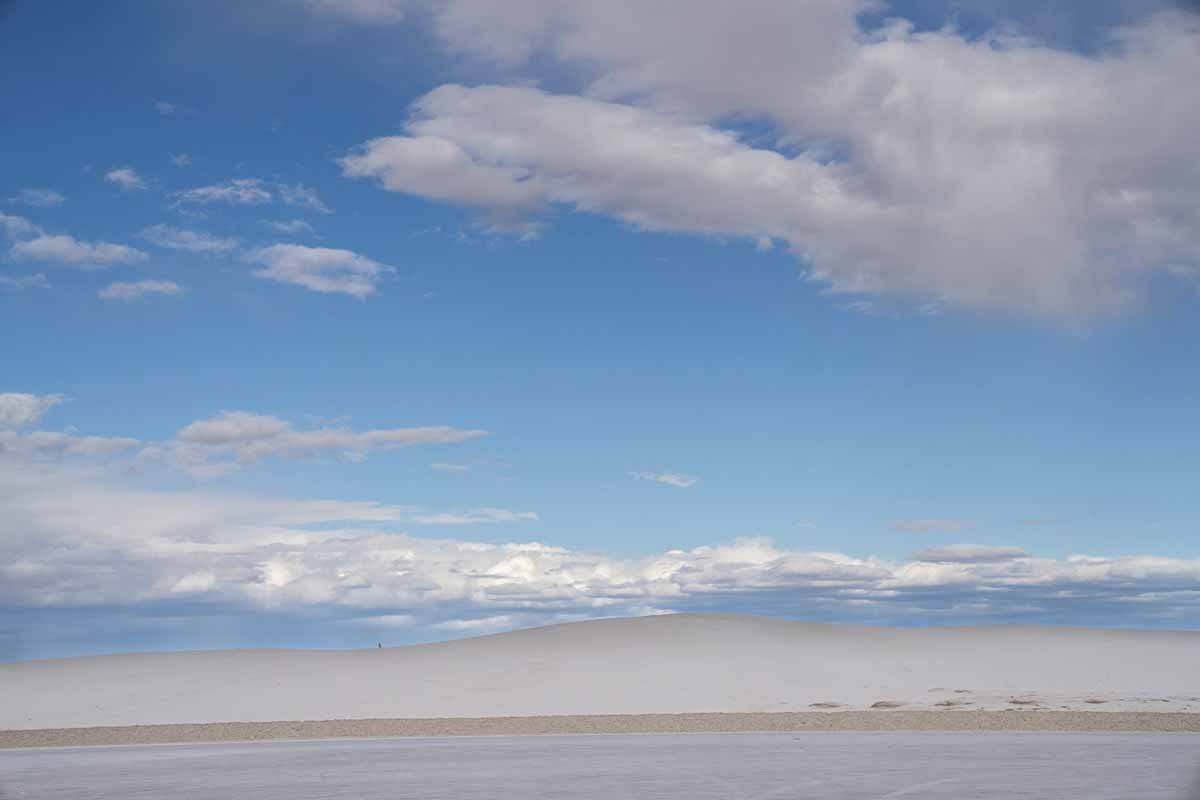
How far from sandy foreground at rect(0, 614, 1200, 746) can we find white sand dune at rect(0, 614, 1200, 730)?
19 centimetres

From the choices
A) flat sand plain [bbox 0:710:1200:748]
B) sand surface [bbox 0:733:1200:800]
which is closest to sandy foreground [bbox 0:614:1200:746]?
flat sand plain [bbox 0:710:1200:748]

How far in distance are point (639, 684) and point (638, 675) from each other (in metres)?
3.07

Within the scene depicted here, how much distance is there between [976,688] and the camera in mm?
66625

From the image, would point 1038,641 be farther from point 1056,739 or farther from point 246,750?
point 246,750

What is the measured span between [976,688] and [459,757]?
42.4 metres

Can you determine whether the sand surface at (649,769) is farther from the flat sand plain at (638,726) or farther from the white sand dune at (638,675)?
the white sand dune at (638,675)

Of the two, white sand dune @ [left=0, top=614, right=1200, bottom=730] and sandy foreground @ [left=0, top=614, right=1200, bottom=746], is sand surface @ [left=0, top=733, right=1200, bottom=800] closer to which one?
sandy foreground @ [left=0, top=614, right=1200, bottom=746]

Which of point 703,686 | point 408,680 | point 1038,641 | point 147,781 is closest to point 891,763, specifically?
point 147,781

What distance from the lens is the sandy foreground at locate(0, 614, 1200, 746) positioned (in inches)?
1833

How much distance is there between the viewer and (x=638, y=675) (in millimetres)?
69938

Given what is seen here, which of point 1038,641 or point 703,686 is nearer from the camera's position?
point 703,686

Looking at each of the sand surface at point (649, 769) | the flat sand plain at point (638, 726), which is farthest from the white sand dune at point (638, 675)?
the sand surface at point (649, 769)

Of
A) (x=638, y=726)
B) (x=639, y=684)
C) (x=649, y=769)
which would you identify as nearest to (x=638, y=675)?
(x=639, y=684)

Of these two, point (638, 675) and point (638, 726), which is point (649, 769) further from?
point (638, 675)
